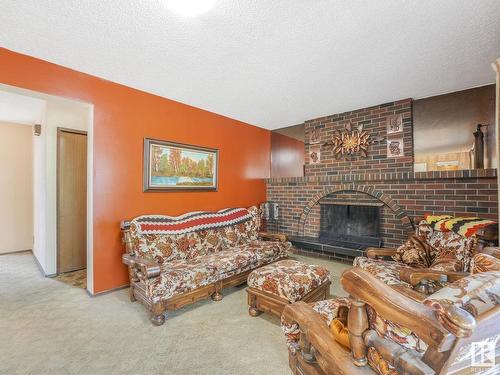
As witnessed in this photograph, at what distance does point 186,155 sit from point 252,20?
210 centimetres

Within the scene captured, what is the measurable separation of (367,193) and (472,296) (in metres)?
3.34

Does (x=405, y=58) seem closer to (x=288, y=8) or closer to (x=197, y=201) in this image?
(x=288, y=8)

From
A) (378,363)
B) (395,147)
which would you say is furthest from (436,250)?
(378,363)

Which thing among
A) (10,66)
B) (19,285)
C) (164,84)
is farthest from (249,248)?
(10,66)

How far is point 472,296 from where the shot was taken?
2.18ft

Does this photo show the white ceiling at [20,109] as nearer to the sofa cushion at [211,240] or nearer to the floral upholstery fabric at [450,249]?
the sofa cushion at [211,240]

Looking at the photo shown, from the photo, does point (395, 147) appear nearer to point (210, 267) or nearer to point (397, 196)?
point (397, 196)

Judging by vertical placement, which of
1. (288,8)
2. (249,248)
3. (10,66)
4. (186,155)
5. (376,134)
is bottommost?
(249,248)

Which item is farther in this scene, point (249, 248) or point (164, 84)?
point (249, 248)

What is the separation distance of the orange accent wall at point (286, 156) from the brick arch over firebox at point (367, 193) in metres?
0.59

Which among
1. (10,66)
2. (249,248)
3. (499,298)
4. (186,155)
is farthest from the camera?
(186,155)

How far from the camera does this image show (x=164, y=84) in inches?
113

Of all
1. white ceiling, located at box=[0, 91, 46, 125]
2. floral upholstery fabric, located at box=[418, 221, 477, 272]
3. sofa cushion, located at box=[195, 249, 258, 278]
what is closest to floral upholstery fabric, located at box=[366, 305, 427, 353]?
floral upholstery fabric, located at box=[418, 221, 477, 272]

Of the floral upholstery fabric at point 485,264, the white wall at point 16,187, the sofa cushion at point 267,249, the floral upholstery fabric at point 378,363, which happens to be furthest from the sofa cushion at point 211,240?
the white wall at point 16,187
